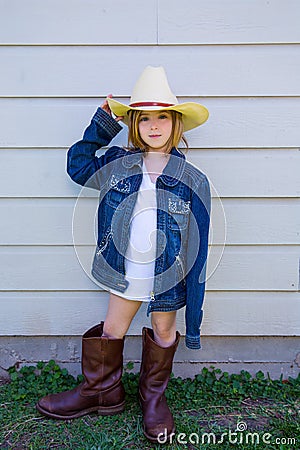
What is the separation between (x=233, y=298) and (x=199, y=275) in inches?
17.8

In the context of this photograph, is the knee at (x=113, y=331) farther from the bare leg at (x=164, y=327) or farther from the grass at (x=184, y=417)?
the grass at (x=184, y=417)

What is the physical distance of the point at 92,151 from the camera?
2.26m

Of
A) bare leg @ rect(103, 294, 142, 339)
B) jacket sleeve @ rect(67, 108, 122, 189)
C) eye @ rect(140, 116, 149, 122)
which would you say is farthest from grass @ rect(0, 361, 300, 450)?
eye @ rect(140, 116, 149, 122)

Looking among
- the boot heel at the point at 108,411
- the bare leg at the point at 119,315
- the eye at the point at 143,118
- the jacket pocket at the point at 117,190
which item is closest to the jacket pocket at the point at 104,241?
the jacket pocket at the point at 117,190

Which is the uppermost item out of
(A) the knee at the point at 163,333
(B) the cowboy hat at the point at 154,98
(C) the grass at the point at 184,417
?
(B) the cowboy hat at the point at 154,98

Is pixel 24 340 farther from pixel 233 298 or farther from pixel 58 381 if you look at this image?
pixel 233 298

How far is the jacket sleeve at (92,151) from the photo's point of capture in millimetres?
2207

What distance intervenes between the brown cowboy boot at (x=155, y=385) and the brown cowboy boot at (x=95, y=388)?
4.5 inches

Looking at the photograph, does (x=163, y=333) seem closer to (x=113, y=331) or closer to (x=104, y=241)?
(x=113, y=331)

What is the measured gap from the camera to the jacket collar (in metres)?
2.16

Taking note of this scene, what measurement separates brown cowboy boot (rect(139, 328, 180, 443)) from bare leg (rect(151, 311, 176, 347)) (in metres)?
0.03

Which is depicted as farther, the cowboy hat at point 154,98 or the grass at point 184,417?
the grass at point 184,417

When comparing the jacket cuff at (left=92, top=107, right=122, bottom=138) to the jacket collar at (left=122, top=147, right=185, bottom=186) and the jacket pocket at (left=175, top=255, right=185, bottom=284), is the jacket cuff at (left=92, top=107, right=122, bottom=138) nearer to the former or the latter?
the jacket collar at (left=122, top=147, right=185, bottom=186)

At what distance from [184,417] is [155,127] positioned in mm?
1257
